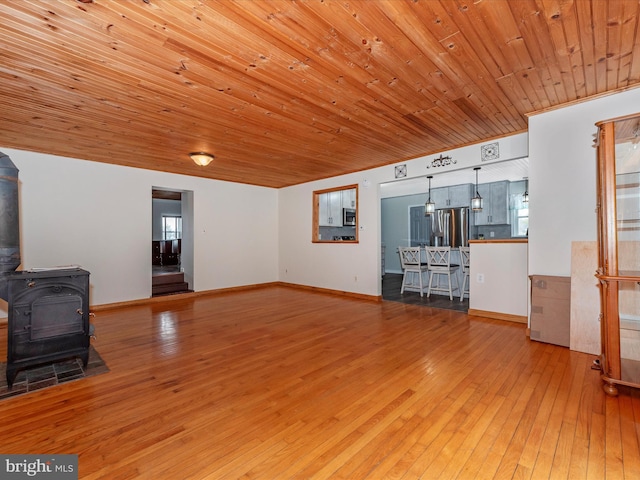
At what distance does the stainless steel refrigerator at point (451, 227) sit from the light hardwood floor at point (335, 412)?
4249 millimetres

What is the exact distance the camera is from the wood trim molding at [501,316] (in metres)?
3.83

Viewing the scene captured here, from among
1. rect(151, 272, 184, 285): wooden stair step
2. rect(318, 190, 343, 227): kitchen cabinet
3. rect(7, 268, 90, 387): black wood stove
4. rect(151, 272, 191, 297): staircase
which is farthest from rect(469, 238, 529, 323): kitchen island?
rect(151, 272, 184, 285): wooden stair step

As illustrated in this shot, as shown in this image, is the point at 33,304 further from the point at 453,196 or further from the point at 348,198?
the point at 453,196

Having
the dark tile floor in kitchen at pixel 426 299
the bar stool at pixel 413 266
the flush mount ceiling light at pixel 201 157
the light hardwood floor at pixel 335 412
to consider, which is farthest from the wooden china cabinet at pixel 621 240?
the flush mount ceiling light at pixel 201 157

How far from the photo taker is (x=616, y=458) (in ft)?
4.85

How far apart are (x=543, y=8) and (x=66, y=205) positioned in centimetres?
596

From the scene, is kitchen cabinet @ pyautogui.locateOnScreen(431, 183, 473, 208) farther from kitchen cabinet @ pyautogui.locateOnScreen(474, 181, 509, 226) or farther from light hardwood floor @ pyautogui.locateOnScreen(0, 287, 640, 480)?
light hardwood floor @ pyautogui.locateOnScreen(0, 287, 640, 480)

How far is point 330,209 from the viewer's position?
751cm

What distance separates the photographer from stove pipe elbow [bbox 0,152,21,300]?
2.36m

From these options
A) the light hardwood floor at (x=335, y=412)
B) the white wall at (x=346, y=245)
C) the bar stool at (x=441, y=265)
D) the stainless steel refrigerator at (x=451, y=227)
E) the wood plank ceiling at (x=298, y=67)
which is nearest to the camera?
the light hardwood floor at (x=335, y=412)

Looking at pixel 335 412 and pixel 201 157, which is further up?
pixel 201 157

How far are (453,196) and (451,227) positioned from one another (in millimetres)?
780

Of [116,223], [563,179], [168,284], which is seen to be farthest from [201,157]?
[563,179]

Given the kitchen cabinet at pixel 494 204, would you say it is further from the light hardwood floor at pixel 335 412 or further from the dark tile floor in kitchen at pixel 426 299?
the light hardwood floor at pixel 335 412
